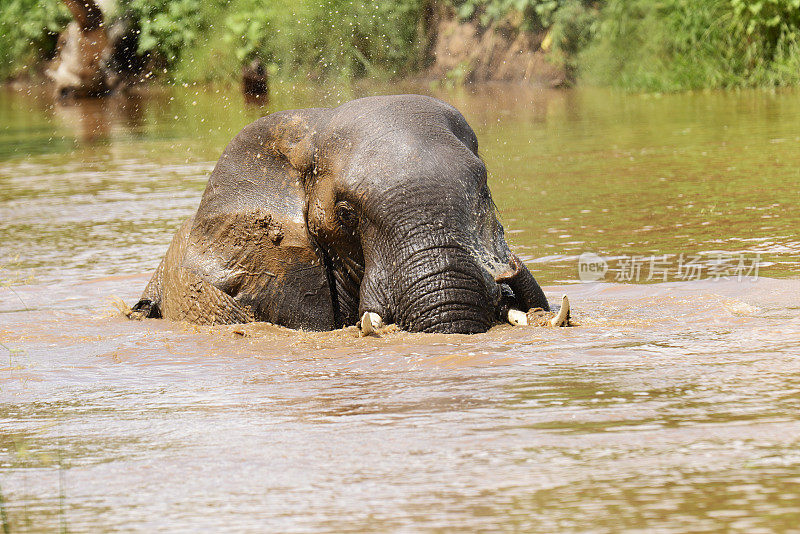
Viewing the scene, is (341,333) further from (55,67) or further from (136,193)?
(55,67)

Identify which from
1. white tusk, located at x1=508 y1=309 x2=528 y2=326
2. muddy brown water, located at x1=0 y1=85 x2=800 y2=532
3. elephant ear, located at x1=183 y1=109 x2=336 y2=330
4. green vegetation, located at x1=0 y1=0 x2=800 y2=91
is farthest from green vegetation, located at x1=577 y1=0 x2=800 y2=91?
white tusk, located at x1=508 y1=309 x2=528 y2=326

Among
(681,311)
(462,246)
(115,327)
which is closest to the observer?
(462,246)

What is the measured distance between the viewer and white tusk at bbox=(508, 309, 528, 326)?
6262 millimetres

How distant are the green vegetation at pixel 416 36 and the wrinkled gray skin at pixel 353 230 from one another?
53.8 feet

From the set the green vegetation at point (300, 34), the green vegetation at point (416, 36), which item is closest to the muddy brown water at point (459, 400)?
the green vegetation at point (416, 36)

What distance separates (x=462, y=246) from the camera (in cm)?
600

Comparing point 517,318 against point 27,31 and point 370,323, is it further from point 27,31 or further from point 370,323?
point 27,31

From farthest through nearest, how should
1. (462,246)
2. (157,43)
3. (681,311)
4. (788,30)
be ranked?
(157,43), (788,30), (681,311), (462,246)

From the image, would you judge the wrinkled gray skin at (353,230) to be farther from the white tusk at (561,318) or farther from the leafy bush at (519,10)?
the leafy bush at (519,10)

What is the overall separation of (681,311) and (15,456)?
11.6ft

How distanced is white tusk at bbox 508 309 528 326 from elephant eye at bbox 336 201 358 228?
927mm

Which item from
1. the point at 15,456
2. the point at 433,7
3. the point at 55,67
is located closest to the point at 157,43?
the point at 55,67

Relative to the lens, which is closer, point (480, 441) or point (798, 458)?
point (798, 458)

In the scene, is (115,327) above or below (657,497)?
below
